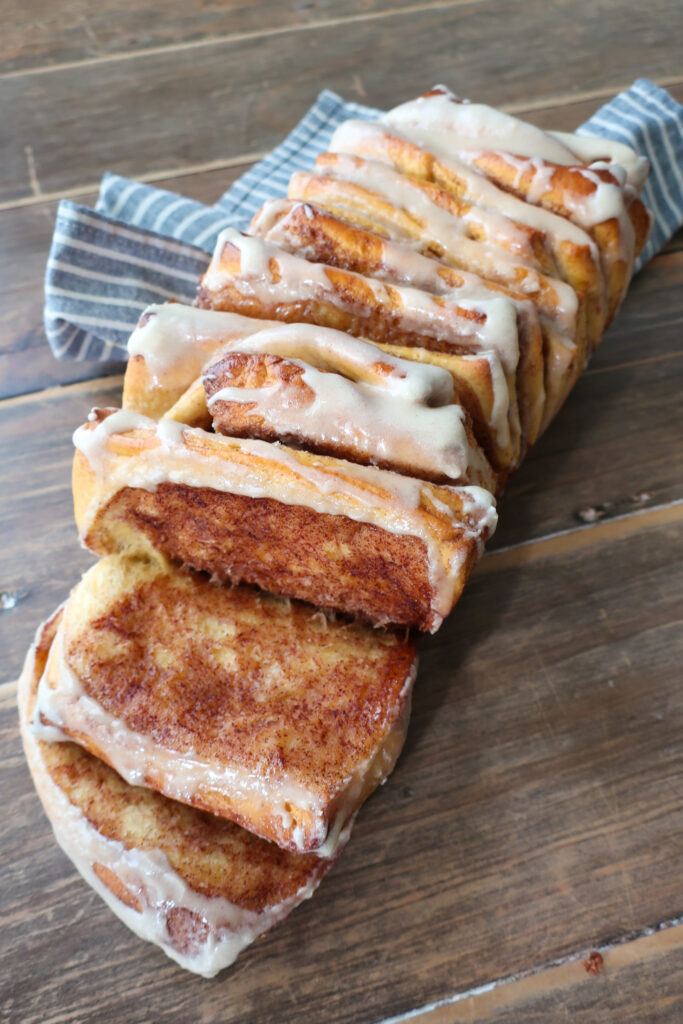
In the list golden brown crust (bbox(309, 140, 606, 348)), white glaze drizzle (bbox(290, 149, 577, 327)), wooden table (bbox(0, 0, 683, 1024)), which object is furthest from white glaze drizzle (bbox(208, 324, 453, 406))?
wooden table (bbox(0, 0, 683, 1024))

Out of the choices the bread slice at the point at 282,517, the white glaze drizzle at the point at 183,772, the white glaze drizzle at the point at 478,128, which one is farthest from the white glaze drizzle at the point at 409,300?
the white glaze drizzle at the point at 183,772

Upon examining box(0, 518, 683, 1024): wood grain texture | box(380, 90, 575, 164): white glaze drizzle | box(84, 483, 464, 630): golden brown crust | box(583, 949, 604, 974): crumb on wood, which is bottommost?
box(583, 949, 604, 974): crumb on wood

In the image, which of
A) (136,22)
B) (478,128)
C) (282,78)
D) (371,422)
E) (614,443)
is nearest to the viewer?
(371,422)

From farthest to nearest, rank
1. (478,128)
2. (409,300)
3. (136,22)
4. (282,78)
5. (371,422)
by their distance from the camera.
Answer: (136,22), (282,78), (478,128), (409,300), (371,422)

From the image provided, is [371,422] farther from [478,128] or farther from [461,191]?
[478,128]

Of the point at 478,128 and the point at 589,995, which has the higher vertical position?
the point at 478,128

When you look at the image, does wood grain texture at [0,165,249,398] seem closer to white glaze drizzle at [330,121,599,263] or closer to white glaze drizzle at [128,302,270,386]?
white glaze drizzle at [128,302,270,386]

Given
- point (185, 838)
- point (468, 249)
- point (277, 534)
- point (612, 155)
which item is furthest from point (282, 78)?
point (185, 838)
